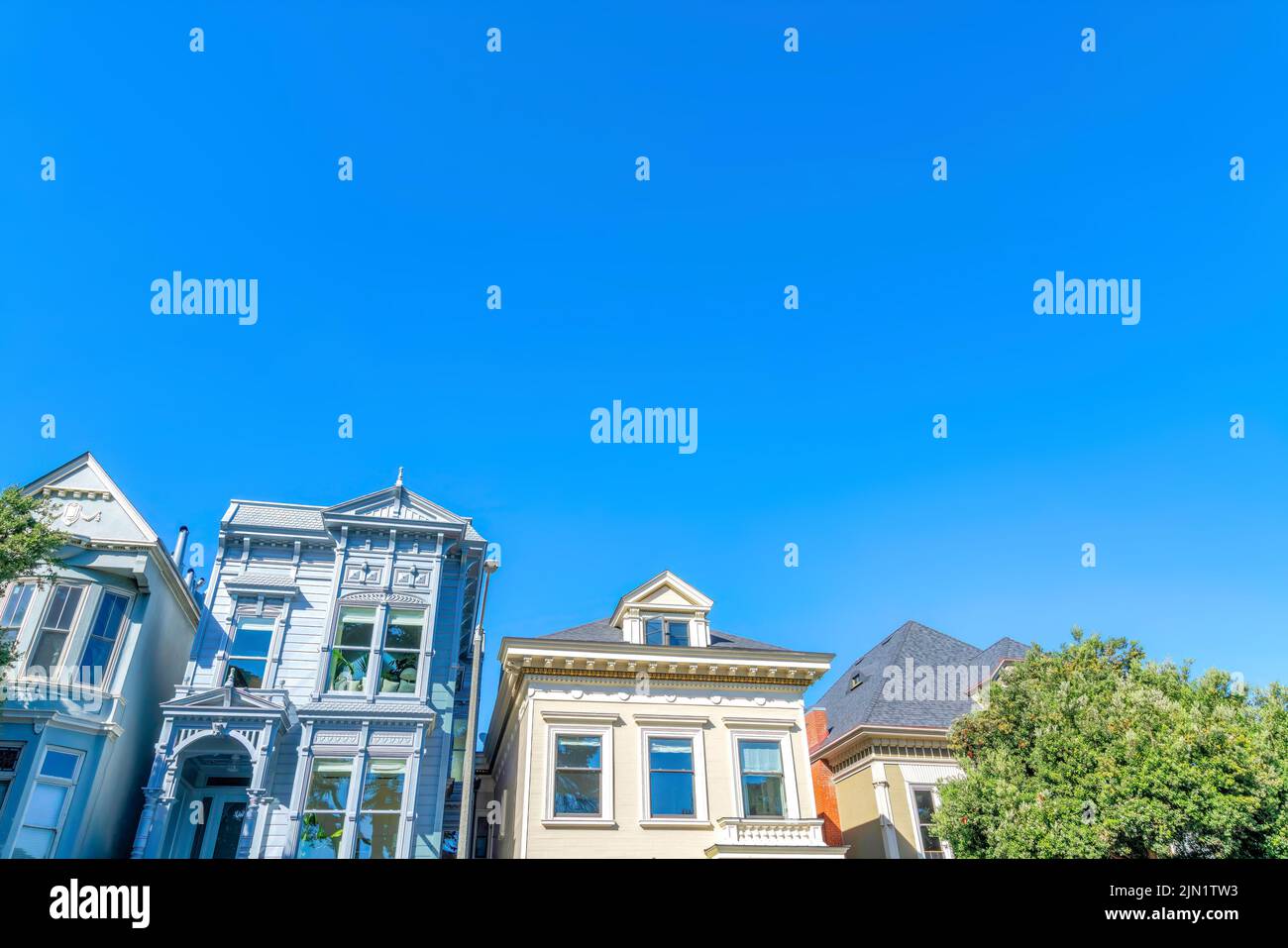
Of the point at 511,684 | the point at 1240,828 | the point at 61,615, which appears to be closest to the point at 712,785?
the point at 511,684

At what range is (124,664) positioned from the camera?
22.2m

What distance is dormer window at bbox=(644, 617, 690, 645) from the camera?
25.3 meters

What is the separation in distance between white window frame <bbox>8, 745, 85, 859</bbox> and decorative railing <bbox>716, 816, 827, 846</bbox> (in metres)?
16.2

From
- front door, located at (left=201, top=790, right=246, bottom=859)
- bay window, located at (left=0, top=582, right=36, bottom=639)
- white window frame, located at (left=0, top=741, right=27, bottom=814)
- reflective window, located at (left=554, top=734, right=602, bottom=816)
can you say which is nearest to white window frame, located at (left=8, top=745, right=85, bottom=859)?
white window frame, located at (left=0, top=741, right=27, bottom=814)

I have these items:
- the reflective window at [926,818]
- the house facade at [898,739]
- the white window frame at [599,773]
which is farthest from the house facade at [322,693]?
the reflective window at [926,818]

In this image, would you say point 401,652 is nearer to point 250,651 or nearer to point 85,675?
point 250,651

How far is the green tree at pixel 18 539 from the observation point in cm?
1848

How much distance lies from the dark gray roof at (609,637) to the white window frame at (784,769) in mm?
2476

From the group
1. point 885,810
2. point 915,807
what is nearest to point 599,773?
point 885,810

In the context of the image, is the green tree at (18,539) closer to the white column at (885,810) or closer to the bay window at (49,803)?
the bay window at (49,803)
